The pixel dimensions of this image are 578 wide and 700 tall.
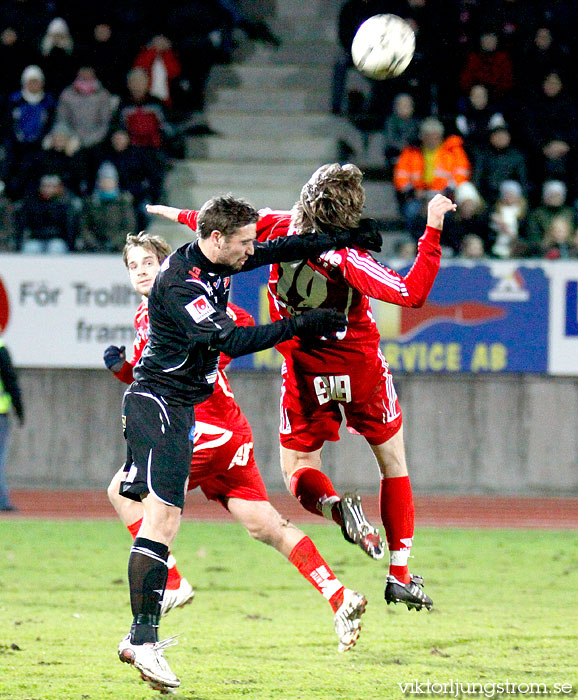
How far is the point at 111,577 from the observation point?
29.3 ft

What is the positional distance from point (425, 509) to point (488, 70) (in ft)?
19.3

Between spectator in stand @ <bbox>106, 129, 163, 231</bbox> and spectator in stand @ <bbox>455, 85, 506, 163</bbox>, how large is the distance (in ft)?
12.2

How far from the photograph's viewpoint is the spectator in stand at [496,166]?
13898 millimetres

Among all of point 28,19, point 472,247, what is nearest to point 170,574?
point 472,247

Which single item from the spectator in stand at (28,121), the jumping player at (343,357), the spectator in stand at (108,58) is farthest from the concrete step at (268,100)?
the jumping player at (343,357)

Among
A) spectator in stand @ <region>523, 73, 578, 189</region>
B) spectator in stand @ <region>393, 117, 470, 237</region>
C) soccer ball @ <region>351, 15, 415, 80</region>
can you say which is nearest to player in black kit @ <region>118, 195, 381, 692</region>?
soccer ball @ <region>351, 15, 415, 80</region>

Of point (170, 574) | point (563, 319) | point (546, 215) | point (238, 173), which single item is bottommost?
point (170, 574)

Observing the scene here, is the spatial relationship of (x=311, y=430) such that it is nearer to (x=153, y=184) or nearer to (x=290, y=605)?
(x=290, y=605)

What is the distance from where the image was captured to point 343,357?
598cm

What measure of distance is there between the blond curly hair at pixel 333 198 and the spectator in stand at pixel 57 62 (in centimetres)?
1022

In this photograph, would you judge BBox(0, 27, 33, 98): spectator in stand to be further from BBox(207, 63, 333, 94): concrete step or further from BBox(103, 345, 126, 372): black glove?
BBox(103, 345, 126, 372): black glove

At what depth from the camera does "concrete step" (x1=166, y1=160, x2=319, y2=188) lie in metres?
15.4

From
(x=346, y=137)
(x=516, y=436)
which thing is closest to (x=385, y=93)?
(x=346, y=137)

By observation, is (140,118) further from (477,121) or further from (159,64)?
(477,121)
